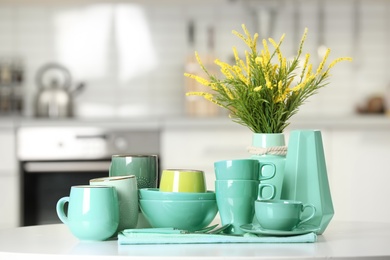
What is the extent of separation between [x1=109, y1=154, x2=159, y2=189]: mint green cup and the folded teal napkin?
23 cm

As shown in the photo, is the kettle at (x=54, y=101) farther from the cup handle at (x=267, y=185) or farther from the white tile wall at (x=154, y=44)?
the cup handle at (x=267, y=185)

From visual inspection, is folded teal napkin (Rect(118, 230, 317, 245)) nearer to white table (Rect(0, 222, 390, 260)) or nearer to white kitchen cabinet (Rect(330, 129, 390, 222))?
white table (Rect(0, 222, 390, 260))

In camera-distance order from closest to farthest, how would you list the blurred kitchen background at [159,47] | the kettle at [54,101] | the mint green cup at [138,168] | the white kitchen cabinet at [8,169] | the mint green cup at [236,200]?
the mint green cup at [236,200]
the mint green cup at [138,168]
the white kitchen cabinet at [8,169]
the kettle at [54,101]
the blurred kitchen background at [159,47]

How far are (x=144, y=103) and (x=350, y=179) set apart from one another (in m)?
1.26

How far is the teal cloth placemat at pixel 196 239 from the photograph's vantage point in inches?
63.5

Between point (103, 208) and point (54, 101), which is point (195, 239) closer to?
point (103, 208)

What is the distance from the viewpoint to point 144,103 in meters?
4.66

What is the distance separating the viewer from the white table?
1.47m

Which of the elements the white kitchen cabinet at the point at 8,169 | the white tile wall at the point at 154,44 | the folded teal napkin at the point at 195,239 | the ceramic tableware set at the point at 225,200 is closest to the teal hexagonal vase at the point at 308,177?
the ceramic tableware set at the point at 225,200

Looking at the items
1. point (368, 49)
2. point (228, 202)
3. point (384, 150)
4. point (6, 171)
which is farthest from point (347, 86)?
point (228, 202)

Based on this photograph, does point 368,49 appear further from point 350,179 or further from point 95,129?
point 95,129

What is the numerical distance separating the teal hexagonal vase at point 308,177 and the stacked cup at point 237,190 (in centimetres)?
5

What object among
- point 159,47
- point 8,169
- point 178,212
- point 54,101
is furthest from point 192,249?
point 159,47

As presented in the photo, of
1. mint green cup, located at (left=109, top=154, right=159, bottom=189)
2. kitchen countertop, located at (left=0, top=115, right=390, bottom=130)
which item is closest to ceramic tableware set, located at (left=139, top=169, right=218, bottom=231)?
mint green cup, located at (left=109, top=154, right=159, bottom=189)
